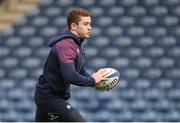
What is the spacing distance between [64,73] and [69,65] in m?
0.07

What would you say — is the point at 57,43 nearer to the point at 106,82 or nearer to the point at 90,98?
the point at 106,82

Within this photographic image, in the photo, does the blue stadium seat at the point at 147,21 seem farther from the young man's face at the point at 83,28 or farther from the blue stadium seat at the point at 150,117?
the young man's face at the point at 83,28

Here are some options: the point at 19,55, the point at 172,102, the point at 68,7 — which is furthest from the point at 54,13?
the point at 172,102

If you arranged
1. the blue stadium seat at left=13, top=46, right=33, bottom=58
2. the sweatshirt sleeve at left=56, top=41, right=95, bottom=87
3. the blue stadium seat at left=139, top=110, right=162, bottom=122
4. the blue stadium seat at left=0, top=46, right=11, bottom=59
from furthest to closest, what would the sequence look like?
the blue stadium seat at left=0, top=46, right=11, bottom=59, the blue stadium seat at left=13, top=46, right=33, bottom=58, the blue stadium seat at left=139, top=110, right=162, bottom=122, the sweatshirt sleeve at left=56, top=41, right=95, bottom=87

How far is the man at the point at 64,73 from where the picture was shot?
421 centimetres

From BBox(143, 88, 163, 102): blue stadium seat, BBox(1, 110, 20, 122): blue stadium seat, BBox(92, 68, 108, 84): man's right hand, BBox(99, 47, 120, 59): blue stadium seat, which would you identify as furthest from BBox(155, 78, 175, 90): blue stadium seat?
BBox(92, 68, 108, 84): man's right hand

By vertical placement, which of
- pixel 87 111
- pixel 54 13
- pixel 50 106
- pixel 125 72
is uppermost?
pixel 54 13

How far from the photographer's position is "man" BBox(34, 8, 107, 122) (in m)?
4.21

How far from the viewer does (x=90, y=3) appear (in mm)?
10391

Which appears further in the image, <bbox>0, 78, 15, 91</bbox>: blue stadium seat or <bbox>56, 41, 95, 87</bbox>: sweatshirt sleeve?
<bbox>0, 78, 15, 91</bbox>: blue stadium seat

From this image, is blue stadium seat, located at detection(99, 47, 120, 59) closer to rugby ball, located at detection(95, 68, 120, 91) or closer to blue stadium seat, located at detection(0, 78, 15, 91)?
blue stadium seat, located at detection(0, 78, 15, 91)

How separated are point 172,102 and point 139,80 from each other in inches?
25.3

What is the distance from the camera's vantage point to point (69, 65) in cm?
418

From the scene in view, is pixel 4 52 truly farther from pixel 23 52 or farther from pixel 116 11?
pixel 116 11
